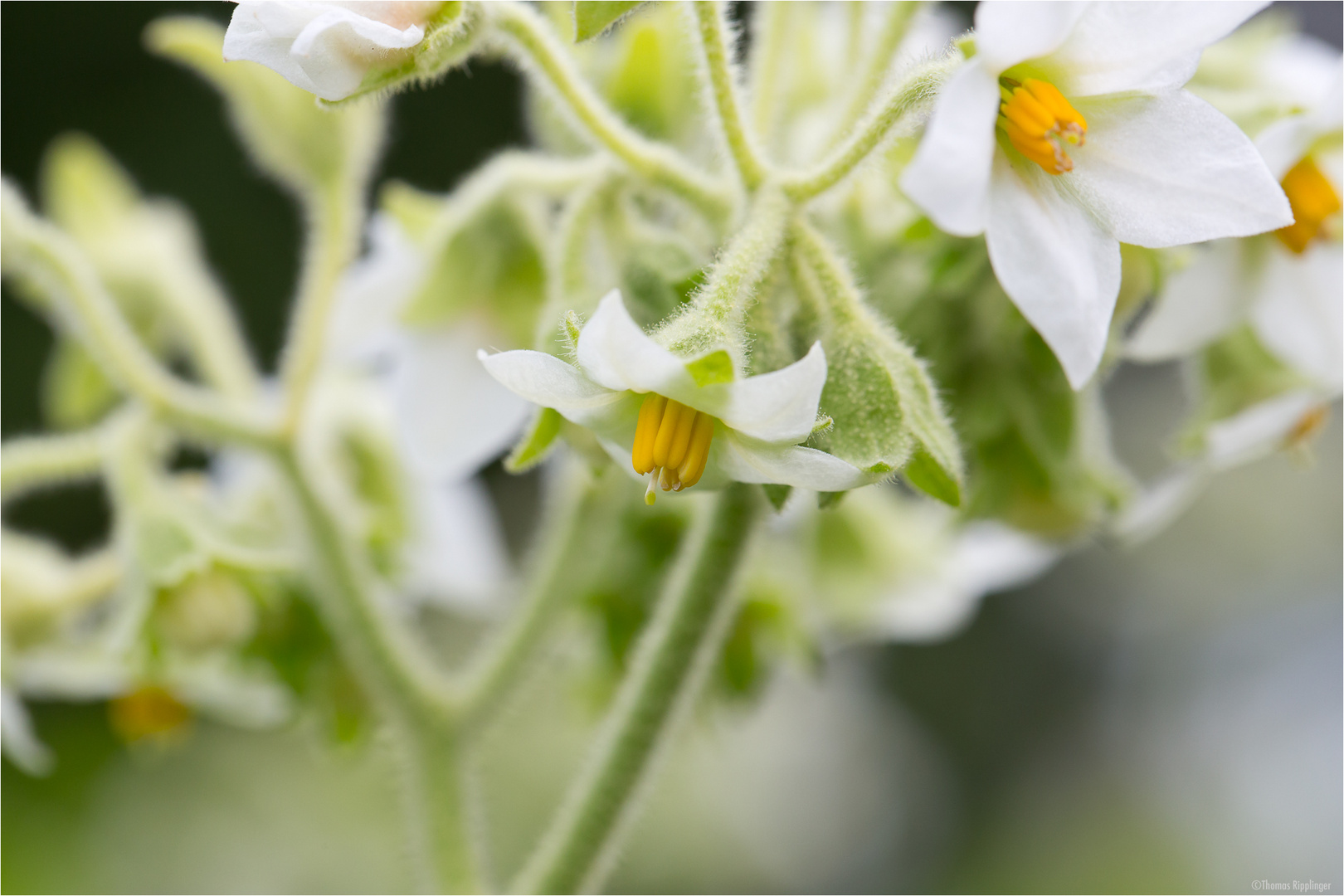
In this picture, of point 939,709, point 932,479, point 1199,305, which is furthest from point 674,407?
point 939,709

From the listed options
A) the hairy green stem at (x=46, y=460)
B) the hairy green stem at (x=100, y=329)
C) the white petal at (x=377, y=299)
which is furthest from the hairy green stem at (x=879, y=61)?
the hairy green stem at (x=46, y=460)

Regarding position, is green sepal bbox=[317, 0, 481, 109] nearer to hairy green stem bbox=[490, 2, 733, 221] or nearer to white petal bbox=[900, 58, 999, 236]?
hairy green stem bbox=[490, 2, 733, 221]

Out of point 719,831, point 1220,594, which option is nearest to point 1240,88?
point 719,831

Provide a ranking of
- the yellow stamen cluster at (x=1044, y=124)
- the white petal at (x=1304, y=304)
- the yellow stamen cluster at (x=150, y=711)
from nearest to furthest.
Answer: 1. the yellow stamen cluster at (x=1044, y=124)
2. the white petal at (x=1304, y=304)
3. the yellow stamen cluster at (x=150, y=711)

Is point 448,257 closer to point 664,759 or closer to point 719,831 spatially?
point 664,759

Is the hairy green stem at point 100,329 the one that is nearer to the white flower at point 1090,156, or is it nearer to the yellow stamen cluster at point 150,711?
the yellow stamen cluster at point 150,711

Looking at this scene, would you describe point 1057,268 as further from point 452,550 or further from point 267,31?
point 452,550

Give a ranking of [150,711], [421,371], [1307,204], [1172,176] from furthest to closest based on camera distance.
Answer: [150,711] → [421,371] → [1307,204] → [1172,176]
